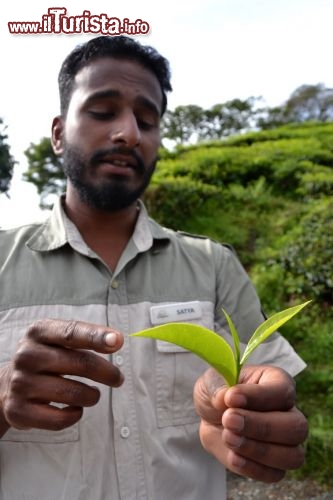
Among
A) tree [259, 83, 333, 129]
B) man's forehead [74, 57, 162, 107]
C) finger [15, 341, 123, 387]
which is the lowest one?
finger [15, 341, 123, 387]

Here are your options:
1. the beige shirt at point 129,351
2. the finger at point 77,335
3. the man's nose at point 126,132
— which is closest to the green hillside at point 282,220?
the beige shirt at point 129,351

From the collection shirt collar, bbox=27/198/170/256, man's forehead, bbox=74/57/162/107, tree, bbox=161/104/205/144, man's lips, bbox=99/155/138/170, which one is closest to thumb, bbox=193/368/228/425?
shirt collar, bbox=27/198/170/256

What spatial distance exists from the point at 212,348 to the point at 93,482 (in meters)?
0.47

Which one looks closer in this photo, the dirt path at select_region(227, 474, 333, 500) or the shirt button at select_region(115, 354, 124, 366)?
the shirt button at select_region(115, 354, 124, 366)

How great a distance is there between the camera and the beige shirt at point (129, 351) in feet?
3.29

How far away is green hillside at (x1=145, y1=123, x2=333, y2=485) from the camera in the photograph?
286 centimetres

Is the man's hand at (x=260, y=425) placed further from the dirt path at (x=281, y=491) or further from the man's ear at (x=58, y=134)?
the dirt path at (x=281, y=491)

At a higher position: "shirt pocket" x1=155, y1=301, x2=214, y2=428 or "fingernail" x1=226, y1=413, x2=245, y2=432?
"fingernail" x1=226, y1=413, x2=245, y2=432

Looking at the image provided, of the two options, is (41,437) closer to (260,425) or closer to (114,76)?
(260,425)

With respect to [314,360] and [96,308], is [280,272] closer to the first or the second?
[314,360]

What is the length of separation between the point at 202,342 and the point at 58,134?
0.84 m

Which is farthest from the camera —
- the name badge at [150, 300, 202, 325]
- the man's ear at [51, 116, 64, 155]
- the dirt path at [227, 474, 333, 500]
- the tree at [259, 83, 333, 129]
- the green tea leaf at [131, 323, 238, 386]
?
the tree at [259, 83, 333, 129]

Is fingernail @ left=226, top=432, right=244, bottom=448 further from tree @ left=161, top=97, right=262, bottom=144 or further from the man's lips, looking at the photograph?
tree @ left=161, top=97, right=262, bottom=144

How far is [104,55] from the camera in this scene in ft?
3.92
